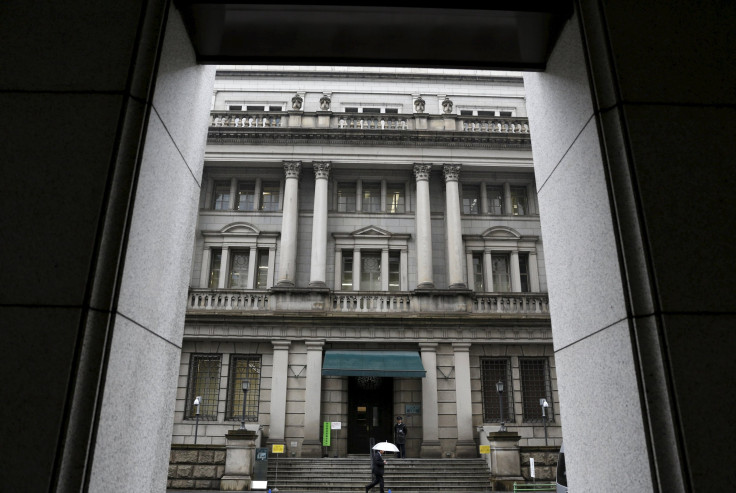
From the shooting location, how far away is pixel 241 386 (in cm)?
2475

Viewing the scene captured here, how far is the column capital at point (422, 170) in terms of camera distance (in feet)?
92.4

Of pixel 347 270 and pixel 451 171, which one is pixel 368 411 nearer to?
pixel 347 270

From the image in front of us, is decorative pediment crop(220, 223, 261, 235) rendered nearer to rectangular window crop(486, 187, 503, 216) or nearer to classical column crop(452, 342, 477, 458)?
classical column crop(452, 342, 477, 458)

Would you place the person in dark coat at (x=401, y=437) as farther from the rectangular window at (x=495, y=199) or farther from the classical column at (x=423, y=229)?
the rectangular window at (x=495, y=199)

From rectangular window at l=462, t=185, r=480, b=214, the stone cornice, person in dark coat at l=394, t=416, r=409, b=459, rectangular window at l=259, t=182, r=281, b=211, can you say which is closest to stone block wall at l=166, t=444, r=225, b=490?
person in dark coat at l=394, t=416, r=409, b=459

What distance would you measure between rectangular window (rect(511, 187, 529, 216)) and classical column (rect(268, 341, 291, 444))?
14772 millimetres

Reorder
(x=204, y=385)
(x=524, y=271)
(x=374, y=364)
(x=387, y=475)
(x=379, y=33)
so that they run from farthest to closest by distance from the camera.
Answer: (x=524, y=271)
(x=204, y=385)
(x=374, y=364)
(x=387, y=475)
(x=379, y=33)

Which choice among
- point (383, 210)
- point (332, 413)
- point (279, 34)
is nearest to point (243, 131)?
point (383, 210)

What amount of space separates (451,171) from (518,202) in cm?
458

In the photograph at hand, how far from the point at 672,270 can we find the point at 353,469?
20520mm

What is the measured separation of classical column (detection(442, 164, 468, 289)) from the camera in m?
26.4

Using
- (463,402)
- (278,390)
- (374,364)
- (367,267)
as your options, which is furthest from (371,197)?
(463,402)

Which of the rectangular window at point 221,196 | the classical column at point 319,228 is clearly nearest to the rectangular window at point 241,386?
the classical column at point 319,228

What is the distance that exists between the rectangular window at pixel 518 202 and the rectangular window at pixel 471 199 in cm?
200
